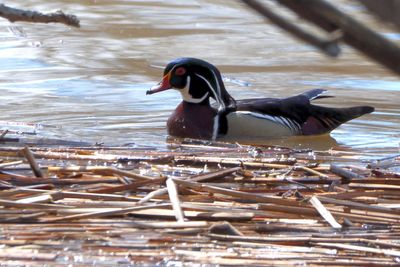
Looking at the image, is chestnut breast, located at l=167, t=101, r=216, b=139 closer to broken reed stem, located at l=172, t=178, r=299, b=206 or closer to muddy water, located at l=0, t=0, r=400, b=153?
muddy water, located at l=0, t=0, r=400, b=153

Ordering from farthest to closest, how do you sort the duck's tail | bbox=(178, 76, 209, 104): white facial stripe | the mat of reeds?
bbox=(178, 76, 209, 104): white facial stripe
the duck's tail
the mat of reeds

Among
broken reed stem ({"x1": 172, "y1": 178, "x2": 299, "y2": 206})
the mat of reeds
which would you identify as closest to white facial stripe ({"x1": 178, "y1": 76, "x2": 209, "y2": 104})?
the mat of reeds

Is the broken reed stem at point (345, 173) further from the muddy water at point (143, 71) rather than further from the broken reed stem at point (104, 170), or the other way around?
the muddy water at point (143, 71)

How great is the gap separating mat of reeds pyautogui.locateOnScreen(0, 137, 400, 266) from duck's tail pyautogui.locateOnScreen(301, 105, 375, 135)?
10.8 ft

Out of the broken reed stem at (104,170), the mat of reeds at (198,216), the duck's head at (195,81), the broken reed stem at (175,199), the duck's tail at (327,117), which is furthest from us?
the duck's head at (195,81)

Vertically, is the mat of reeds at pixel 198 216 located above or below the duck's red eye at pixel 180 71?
above

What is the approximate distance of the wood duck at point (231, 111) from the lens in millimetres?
8500

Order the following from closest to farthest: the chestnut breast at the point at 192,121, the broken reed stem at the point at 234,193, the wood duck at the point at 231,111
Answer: the broken reed stem at the point at 234,193, the chestnut breast at the point at 192,121, the wood duck at the point at 231,111

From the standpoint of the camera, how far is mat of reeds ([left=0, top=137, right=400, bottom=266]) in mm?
3439

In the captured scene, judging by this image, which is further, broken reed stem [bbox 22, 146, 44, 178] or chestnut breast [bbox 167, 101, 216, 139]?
chestnut breast [bbox 167, 101, 216, 139]

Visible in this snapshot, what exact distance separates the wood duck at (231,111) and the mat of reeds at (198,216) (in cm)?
343

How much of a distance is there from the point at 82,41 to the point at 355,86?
11.5ft

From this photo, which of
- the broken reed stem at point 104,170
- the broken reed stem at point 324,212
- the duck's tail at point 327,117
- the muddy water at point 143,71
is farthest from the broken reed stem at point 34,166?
the duck's tail at point 327,117

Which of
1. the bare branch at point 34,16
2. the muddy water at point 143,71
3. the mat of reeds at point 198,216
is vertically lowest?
the muddy water at point 143,71
